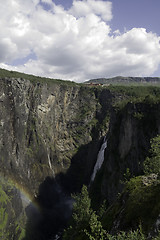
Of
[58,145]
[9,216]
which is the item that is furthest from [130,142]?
[58,145]

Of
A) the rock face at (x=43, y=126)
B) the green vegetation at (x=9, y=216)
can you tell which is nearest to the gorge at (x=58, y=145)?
the rock face at (x=43, y=126)

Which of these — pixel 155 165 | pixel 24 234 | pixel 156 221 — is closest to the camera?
pixel 156 221

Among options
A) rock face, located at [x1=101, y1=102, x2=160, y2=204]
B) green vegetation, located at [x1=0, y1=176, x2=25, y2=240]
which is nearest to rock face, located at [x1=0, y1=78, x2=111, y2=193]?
green vegetation, located at [x1=0, y1=176, x2=25, y2=240]

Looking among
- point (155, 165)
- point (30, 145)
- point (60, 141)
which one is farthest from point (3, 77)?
point (155, 165)

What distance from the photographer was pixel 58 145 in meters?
110

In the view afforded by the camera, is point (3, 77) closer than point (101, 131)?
Yes

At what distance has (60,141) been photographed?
364ft

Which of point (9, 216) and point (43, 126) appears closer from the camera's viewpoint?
point (9, 216)

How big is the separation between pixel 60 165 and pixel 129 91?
6207 cm

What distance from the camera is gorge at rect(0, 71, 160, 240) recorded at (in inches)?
2077

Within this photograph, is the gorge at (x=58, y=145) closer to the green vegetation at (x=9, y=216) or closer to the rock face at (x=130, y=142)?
the rock face at (x=130, y=142)

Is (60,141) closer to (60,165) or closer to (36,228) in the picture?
(60,165)

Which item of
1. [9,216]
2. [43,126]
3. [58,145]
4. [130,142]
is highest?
[43,126]

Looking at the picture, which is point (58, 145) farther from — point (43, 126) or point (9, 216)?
point (9, 216)
